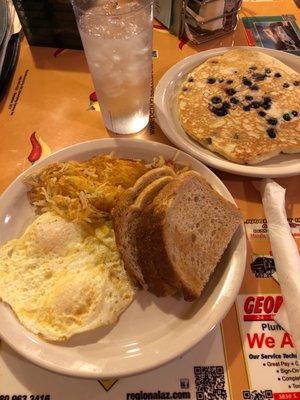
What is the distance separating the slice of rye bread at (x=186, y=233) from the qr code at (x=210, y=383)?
20cm

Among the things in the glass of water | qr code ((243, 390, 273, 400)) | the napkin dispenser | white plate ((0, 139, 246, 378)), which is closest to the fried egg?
white plate ((0, 139, 246, 378))

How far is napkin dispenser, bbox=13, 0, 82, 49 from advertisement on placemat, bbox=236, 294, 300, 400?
63.9 inches

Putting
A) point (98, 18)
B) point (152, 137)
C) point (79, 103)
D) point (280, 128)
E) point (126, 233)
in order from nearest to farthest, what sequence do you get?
1. point (126, 233)
2. point (98, 18)
3. point (280, 128)
4. point (152, 137)
5. point (79, 103)

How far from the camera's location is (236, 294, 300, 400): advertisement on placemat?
0.97 m

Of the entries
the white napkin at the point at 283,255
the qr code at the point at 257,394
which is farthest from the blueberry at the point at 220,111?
the qr code at the point at 257,394

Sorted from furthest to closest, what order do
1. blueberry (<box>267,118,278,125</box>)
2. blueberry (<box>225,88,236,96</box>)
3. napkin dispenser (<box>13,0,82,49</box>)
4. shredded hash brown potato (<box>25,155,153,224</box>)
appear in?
napkin dispenser (<box>13,0,82,49</box>) < blueberry (<box>225,88,236,96</box>) < blueberry (<box>267,118,278,125</box>) < shredded hash brown potato (<box>25,155,153,224</box>)

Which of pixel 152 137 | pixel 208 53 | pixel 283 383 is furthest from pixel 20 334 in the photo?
pixel 208 53

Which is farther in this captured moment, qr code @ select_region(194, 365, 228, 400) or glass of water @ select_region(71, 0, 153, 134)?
glass of water @ select_region(71, 0, 153, 134)

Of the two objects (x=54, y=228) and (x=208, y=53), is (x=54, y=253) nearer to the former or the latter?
(x=54, y=228)

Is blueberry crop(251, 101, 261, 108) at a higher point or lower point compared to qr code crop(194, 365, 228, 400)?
higher

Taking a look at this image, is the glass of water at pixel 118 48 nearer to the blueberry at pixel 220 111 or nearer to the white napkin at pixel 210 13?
the blueberry at pixel 220 111

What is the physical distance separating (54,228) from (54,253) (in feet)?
0.27

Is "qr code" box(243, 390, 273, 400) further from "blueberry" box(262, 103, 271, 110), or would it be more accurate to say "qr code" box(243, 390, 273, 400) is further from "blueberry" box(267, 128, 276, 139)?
"blueberry" box(262, 103, 271, 110)

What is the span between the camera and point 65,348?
3.19ft
